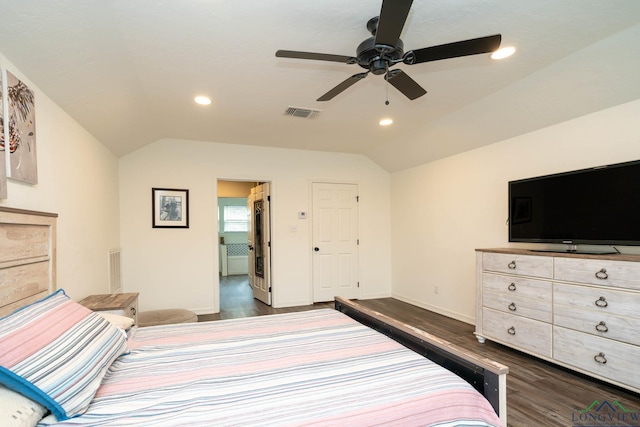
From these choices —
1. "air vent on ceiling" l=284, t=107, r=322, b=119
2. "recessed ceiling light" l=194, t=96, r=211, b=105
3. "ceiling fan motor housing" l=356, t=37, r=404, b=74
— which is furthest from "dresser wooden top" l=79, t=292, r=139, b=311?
"ceiling fan motor housing" l=356, t=37, r=404, b=74

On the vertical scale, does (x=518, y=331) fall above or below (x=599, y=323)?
below

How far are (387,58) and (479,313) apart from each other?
2.94m

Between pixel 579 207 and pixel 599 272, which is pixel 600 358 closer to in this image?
pixel 599 272

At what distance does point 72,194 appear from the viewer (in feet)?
8.66

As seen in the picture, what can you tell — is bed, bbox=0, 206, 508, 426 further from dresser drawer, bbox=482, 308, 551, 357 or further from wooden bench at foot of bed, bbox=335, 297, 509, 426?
dresser drawer, bbox=482, 308, 551, 357

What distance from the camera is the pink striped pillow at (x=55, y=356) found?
0.98 metres

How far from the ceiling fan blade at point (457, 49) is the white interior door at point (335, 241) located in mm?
3586

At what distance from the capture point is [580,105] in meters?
2.81

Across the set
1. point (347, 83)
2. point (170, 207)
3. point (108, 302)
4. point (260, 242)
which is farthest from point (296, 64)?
point (260, 242)

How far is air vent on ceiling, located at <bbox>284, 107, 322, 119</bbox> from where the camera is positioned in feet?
11.3

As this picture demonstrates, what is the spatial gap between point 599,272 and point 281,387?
2691 mm

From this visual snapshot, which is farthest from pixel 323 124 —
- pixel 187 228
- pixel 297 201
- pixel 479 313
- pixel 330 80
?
pixel 479 313

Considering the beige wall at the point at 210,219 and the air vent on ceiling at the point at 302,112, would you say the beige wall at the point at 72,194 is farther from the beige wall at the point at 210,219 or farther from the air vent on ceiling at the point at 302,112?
the air vent on ceiling at the point at 302,112

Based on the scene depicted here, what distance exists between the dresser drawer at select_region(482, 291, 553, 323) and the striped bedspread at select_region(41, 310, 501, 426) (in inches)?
78.2
